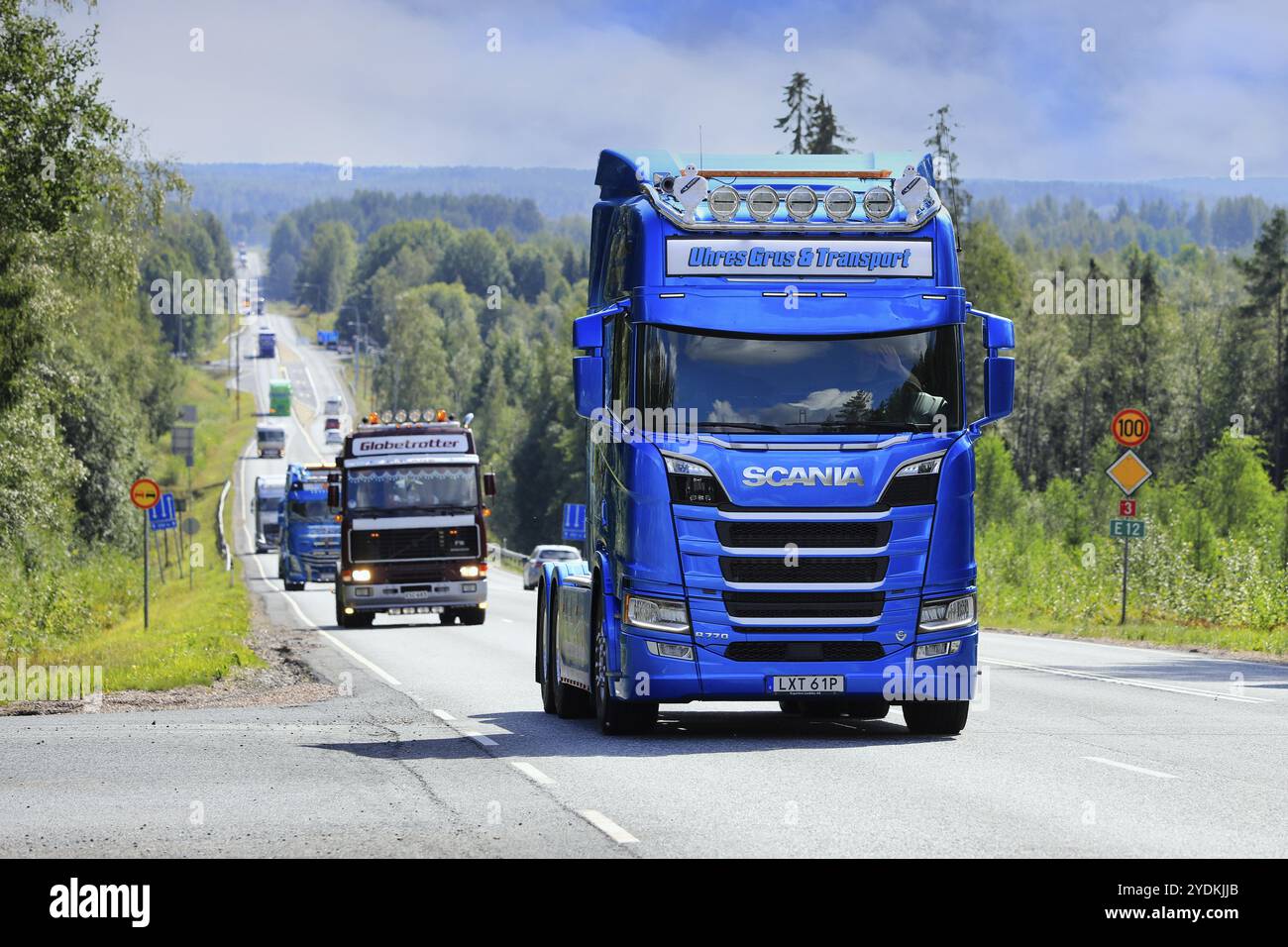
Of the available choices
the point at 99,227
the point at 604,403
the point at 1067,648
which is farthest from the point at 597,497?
the point at 99,227

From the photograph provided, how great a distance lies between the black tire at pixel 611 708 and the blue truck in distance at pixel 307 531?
38.8 metres

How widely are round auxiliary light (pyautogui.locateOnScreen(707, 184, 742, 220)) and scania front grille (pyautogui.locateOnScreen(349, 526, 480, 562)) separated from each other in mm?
21697

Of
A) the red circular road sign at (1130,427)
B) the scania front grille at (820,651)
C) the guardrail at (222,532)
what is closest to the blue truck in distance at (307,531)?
the guardrail at (222,532)

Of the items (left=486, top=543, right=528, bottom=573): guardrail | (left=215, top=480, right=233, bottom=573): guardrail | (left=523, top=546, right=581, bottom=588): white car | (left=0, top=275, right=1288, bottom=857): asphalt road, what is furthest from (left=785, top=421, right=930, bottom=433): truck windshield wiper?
(left=486, top=543, right=528, bottom=573): guardrail

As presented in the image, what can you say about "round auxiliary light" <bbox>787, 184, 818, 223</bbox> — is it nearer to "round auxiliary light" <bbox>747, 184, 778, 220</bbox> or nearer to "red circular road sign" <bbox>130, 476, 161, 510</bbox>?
"round auxiliary light" <bbox>747, 184, 778, 220</bbox>

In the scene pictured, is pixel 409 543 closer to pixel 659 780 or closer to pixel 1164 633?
pixel 1164 633

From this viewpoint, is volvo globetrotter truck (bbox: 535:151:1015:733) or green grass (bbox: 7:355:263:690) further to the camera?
green grass (bbox: 7:355:263:690)

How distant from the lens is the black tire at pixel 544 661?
18.0 metres

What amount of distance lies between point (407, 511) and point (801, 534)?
72.1 feet

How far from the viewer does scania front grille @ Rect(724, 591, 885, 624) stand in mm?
14430

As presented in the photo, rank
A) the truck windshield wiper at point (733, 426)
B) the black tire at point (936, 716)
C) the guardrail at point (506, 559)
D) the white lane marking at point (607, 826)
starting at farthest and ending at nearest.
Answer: the guardrail at point (506, 559), the black tire at point (936, 716), the truck windshield wiper at point (733, 426), the white lane marking at point (607, 826)

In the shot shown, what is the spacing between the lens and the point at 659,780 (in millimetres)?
12617

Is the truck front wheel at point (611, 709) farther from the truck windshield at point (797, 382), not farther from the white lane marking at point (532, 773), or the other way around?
the truck windshield at point (797, 382)
